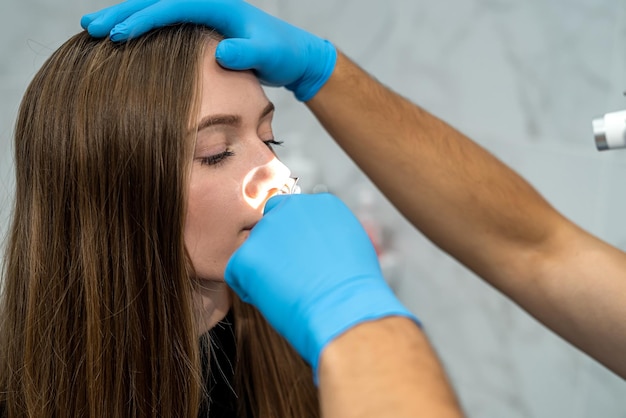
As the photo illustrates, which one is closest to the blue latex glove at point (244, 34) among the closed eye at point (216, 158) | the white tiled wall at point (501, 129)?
the closed eye at point (216, 158)

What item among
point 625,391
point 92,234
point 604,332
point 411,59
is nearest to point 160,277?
point 92,234

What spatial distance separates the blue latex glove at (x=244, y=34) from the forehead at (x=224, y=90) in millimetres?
20

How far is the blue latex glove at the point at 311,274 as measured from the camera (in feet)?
2.18

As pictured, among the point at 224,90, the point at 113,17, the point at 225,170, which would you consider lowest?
the point at 225,170

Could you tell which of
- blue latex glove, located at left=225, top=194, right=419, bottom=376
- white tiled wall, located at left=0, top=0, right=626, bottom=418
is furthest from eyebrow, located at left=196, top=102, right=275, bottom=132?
white tiled wall, located at left=0, top=0, right=626, bottom=418

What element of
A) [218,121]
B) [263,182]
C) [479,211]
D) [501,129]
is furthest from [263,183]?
[501,129]

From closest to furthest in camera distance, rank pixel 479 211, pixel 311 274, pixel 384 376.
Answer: pixel 384 376 < pixel 311 274 < pixel 479 211

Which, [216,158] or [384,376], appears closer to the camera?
[384,376]

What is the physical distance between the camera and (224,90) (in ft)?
3.02

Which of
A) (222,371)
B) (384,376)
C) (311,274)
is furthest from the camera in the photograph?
(222,371)

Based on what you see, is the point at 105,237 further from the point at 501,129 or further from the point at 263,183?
the point at 501,129

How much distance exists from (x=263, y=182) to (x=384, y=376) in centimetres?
42

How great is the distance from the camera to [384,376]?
2.00 feet

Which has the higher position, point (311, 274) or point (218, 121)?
point (218, 121)
